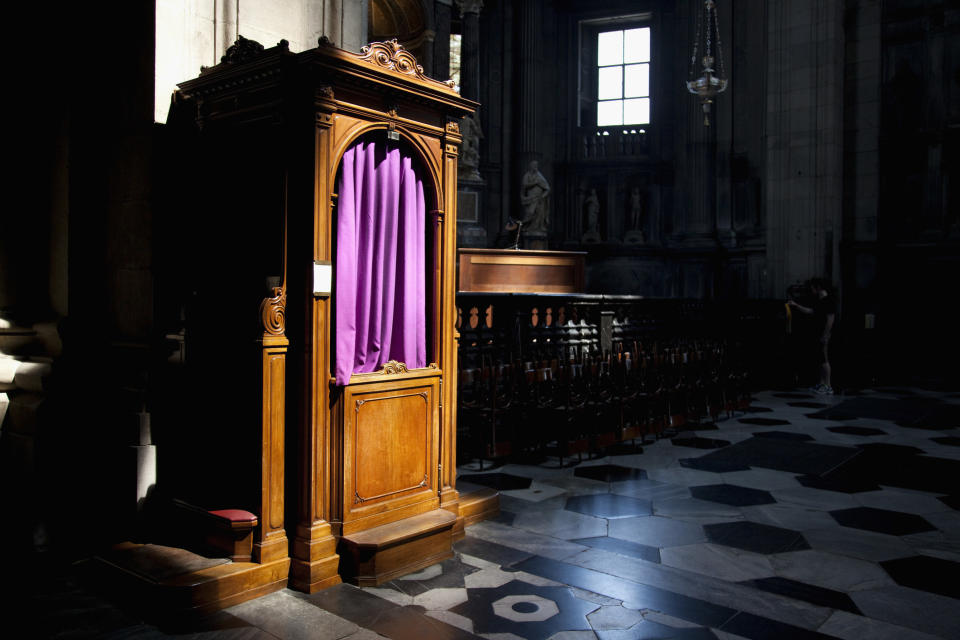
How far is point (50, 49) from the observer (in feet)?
13.9

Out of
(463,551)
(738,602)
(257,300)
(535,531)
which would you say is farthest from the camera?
(535,531)

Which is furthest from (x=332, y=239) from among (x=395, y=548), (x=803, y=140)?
(x=803, y=140)

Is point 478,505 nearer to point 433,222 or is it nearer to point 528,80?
point 433,222

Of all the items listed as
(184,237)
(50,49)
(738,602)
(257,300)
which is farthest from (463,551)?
(50,49)

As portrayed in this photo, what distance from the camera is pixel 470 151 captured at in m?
16.2

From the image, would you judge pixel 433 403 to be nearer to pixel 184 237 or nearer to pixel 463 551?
pixel 463 551

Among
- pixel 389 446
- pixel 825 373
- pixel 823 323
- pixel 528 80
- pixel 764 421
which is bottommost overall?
pixel 764 421

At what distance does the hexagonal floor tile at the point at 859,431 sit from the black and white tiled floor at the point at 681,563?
103cm

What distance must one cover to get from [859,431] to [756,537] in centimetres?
415

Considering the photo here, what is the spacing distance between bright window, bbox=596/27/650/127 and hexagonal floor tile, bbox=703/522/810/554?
49.1 feet

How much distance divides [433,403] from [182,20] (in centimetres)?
242

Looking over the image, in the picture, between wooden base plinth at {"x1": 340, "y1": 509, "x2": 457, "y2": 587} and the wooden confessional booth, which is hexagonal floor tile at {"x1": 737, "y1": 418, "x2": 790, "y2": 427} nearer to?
the wooden confessional booth

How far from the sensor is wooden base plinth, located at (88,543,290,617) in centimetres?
305

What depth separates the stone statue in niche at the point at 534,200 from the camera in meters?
16.2
